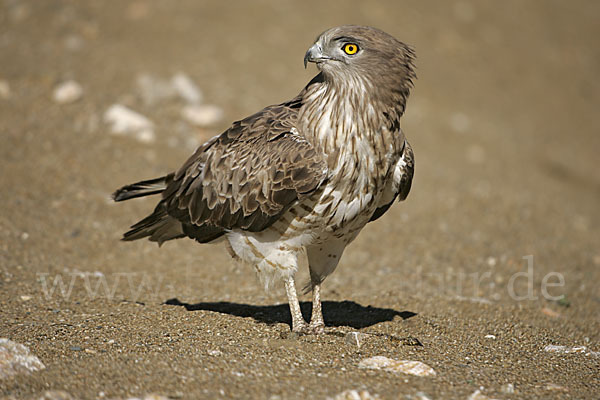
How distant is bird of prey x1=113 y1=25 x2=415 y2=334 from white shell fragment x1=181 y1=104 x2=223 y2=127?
19.6 ft

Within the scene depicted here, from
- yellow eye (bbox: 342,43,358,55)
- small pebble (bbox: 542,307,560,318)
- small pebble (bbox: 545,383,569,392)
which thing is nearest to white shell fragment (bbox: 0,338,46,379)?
yellow eye (bbox: 342,43,358,55)

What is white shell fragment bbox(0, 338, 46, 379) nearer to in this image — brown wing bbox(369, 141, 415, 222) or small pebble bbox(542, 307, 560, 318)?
brown wing bbox(369, 141, 415, 222)

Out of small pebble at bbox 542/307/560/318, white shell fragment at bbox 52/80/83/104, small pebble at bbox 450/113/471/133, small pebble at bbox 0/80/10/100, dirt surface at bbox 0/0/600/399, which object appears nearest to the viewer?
dirt surface at bbox 0/0/600/399

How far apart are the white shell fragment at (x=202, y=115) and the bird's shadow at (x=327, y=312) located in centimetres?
526

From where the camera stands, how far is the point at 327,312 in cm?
730

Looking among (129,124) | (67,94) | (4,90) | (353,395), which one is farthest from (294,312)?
(4,90)

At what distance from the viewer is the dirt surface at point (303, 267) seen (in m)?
5.32

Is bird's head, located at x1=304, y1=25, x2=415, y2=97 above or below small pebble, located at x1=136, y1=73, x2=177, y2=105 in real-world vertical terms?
below

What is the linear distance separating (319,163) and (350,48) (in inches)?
37.9

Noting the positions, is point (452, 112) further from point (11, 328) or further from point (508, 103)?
point (11, 328)

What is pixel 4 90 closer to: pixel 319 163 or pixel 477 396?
pixel 319 163

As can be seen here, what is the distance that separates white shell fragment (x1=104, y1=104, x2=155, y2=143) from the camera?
38.7 feet

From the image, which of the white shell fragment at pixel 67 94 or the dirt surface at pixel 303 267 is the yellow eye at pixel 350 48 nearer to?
the dirt surface at pixel 303 267

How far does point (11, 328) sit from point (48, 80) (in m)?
7.96
